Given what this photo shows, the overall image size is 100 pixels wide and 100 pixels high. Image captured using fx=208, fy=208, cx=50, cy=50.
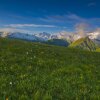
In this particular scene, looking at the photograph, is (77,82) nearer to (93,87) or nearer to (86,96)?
(93,87)

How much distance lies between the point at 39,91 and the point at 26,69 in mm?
6012

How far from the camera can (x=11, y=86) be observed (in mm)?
13242

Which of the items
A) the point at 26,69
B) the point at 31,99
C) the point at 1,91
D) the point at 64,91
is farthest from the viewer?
the point at 26,69

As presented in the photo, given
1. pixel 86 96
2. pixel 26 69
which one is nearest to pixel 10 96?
pixel 86 96

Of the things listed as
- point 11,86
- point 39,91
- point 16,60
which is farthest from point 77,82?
point 16,60

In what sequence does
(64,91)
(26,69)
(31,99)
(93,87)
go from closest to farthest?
(31,99), (64,91), (93,87), (26,69)

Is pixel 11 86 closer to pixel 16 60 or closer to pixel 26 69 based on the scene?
pixel 26 69

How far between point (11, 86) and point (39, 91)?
1929 mm

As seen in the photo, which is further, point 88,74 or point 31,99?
point 88,74

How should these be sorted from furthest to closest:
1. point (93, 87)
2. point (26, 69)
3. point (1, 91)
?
point (26, 69)
point (93, 87)
point (1, 91)

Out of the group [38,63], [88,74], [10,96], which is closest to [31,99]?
[10,96]

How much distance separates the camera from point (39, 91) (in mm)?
12625

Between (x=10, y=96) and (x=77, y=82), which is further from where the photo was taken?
(x=77, y=82)

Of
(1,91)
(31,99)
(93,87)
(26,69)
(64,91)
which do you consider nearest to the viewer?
(31,99)
